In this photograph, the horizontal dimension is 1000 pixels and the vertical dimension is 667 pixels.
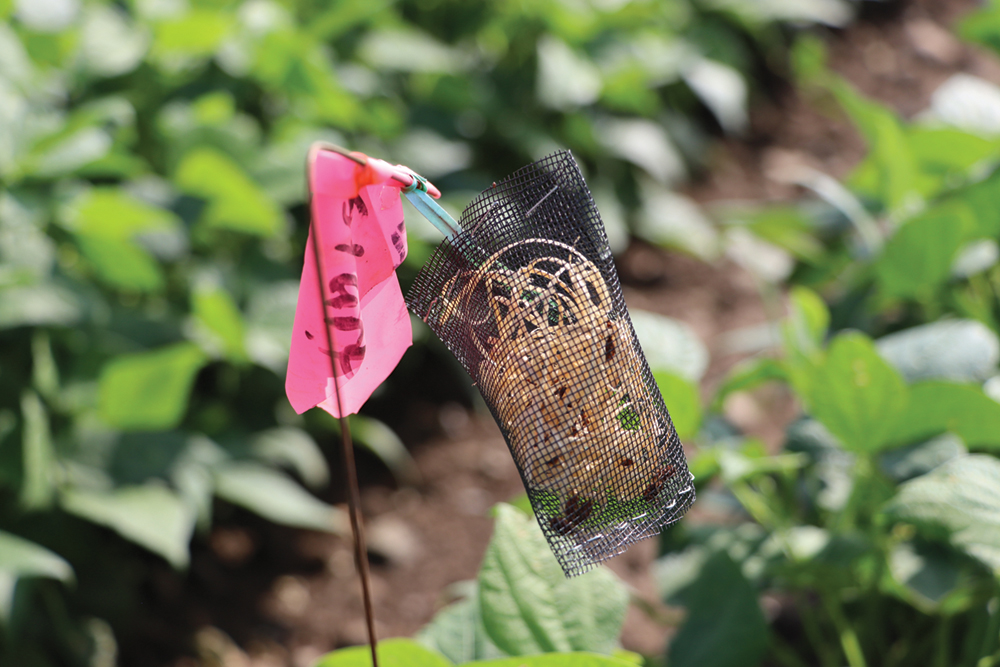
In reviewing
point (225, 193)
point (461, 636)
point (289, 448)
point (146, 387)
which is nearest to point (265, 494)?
point (289, 448)

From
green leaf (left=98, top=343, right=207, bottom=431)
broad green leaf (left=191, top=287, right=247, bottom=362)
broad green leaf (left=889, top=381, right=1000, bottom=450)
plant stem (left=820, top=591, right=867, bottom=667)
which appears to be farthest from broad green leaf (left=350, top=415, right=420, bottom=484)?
broad green leaf (left=889, top=381, right=1000, bottom=450)

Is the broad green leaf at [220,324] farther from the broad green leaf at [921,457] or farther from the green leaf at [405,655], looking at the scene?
the broad green leaf at [921,457]

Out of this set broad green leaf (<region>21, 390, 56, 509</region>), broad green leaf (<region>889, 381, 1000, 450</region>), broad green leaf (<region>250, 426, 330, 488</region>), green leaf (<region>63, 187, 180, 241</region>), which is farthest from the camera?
broad green leaf (<region>250, 426, 330, 488</region>)

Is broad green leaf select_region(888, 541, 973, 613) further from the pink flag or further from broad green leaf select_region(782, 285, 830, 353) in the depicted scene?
the pink flag

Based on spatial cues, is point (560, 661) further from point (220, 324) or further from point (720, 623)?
point (220, 324)

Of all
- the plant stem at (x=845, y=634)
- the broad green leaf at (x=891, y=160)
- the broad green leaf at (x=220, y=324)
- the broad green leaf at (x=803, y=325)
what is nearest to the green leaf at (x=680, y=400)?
the broad green leaf at (x=803, y=325)

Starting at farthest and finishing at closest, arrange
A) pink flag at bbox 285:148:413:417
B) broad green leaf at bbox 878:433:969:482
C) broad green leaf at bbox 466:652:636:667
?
broad green leaf at bbox 878:433:969:482 → broad green leaf at bbox 466:652:636:667 → pink flag at bbox 285:148:413:417
